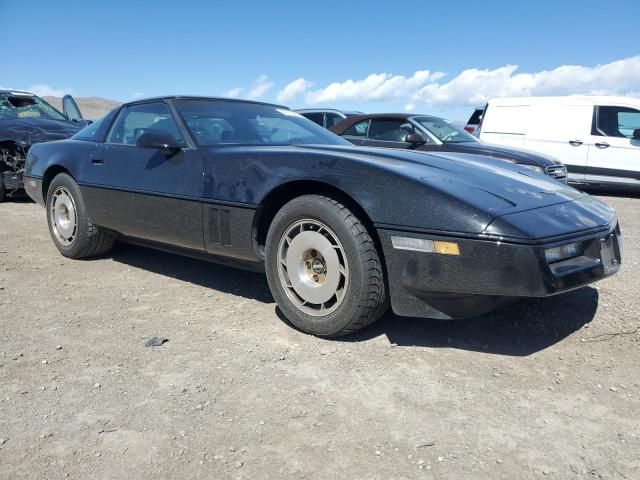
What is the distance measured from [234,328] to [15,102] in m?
7.01

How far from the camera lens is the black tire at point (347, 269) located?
8.52ft

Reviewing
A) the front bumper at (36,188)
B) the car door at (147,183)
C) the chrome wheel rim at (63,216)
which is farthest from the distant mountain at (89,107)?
the car door at (147,183)

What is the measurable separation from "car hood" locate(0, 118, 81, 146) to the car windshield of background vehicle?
14.4 ft

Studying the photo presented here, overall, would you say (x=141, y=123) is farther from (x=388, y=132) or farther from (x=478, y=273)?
(x=388, y=132)

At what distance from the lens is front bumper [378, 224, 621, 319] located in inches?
90.6

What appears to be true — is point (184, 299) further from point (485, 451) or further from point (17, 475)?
point (485, 451)

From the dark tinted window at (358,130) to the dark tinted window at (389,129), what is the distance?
0.31ft

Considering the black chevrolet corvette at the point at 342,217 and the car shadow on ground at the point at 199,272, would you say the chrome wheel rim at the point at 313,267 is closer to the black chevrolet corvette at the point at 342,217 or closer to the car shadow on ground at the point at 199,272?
the black chevrolet corvette at the point at 342,217

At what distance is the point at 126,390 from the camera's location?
90.3 inches

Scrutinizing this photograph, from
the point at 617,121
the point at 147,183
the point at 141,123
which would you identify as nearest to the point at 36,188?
the point at 141,123

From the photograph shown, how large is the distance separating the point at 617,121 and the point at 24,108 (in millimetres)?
9302

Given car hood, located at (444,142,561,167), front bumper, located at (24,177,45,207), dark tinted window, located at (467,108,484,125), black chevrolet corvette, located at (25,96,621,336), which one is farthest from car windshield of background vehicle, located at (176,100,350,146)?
dark tinted window, located at (467,108,484,125)

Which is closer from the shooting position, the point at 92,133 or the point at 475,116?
the point at 92,133

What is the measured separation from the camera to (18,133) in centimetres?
707
